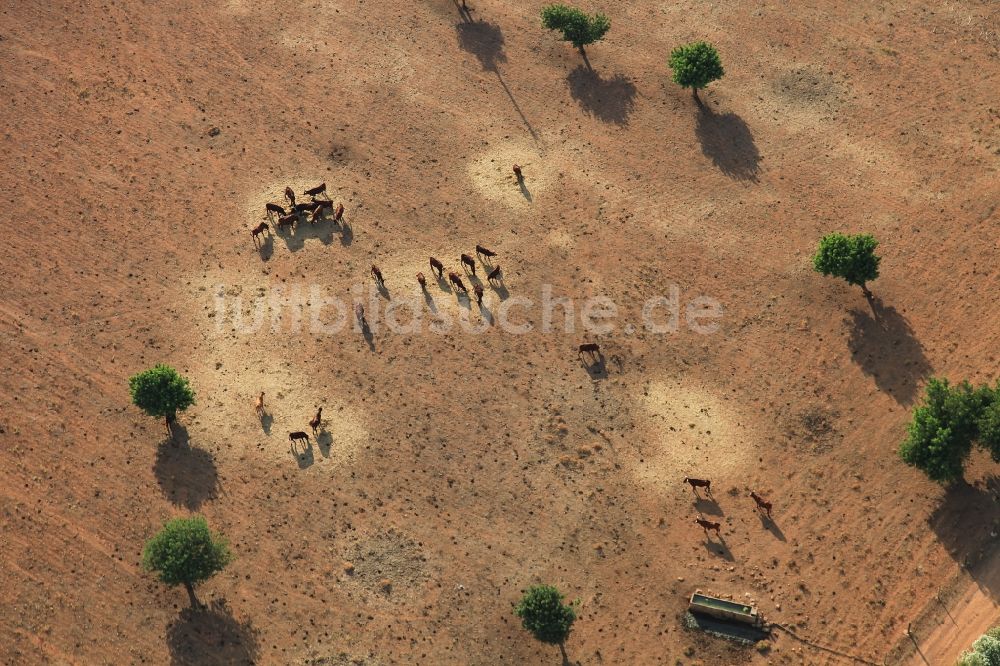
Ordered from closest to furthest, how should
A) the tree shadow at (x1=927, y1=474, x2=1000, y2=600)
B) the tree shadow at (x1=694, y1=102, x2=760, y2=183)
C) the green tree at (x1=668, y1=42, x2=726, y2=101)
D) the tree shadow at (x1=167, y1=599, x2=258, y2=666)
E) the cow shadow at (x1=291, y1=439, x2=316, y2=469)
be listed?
1. the tree shadow at (x1=167, y1=599, x2=258, y2=666)
2. the tree shadow at (x1=927, y1=474, x2=1000, y2=600)
3. the cow shadow at (x1=291, y1=439, x2=316, y2=469)
4. the tree shadow at (x1=694, y1=102, x2=760, y2=183)
5. the green tree at (x1=668, y1=42, x2=726, y2=101)

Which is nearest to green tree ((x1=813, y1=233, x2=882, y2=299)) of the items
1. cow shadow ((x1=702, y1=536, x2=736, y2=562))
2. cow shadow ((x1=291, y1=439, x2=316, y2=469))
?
cow shadow ((x1=702, y1=536, x2=736, y2=562))

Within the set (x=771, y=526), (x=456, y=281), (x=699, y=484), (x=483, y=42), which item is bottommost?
(x=456, y=281)

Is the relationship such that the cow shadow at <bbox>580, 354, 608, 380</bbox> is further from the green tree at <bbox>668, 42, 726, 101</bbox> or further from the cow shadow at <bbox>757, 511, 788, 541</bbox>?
the green tree at <bbox>668, 42, 726, 101</bbox>

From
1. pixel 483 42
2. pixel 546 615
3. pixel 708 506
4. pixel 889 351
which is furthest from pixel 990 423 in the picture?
pixel 483 42

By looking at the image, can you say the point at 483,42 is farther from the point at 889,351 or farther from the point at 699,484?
the point at 699,484

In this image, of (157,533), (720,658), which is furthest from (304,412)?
(720,658)
